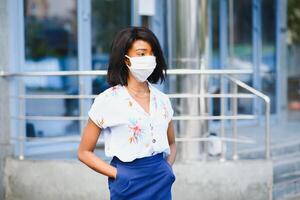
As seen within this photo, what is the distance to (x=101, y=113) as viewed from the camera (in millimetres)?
3023

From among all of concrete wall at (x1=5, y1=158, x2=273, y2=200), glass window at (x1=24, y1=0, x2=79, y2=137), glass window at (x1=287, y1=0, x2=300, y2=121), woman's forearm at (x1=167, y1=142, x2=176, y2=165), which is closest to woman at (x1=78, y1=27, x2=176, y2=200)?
woman's forearm at (x1=167, y1=142, x2=176, y2=165)

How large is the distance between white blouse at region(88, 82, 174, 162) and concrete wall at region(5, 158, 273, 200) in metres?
2.95

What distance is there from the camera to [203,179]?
19.6 feet

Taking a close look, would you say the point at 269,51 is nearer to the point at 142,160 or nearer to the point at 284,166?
the point at 284,166

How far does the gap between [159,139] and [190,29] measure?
340cm

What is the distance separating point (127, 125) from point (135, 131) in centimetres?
6

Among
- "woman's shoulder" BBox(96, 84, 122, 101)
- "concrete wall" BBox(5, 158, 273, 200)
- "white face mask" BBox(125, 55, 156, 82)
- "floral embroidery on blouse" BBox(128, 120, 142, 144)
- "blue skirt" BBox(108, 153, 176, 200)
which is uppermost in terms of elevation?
"white face mask" BBox(125, 55, 156, 82)

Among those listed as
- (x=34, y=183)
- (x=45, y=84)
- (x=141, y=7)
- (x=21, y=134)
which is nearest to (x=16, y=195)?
(x=34, y=183)

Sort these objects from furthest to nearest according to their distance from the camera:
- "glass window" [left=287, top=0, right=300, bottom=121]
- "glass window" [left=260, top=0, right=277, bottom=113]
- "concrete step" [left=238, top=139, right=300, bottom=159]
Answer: "glass window" [left=287, top=0, right=300, bottom=121], "glass window" [left=260, top=0, right=277, bottom=113], "concrete step" [left=238, top=139, right=300, bottom=159]

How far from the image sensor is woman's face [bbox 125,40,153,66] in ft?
10.1

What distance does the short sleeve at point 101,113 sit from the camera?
9.87 feet

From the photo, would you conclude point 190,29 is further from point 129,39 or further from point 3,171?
point 129,39

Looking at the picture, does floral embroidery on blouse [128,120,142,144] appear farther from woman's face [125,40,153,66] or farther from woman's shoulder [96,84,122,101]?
woman's face [125,40,153,66]

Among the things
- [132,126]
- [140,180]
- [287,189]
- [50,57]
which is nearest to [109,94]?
[132,126]
